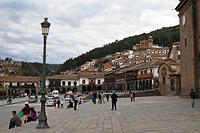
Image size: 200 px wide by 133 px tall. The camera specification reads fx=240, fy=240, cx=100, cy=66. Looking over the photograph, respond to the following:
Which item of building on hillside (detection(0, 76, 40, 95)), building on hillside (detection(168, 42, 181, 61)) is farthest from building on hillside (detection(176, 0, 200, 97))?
building on hillside (detection(0, 76, 40, 95))

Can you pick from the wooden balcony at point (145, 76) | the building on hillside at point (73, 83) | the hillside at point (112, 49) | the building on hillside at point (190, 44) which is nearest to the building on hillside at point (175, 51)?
the wooden balcony at point (145, 76)

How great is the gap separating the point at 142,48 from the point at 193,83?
120077 millimetres

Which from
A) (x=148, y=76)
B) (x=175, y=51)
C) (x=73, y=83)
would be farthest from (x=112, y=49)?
(x=148, y=76)

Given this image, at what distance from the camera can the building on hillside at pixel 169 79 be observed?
37906 mm

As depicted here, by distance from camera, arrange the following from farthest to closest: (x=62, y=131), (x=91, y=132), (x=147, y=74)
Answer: (x=147, y=74) → (x=62, y=131) → (x=91, y=132)

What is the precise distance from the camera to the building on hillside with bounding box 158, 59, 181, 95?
37.9 meters

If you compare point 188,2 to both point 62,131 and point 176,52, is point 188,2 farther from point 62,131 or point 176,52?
point 176,52

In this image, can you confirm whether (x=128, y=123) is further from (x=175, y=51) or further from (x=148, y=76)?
(x=175, y=51)

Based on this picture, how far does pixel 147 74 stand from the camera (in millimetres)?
54719

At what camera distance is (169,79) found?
39875mm

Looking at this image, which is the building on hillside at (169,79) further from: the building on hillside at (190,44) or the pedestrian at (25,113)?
the pedestrian at (25,113)

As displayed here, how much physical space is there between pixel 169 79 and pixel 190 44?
43.0 ft

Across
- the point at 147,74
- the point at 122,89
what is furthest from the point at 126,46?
the point at 147,74

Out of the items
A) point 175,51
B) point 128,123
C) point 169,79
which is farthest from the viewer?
point 175,51
